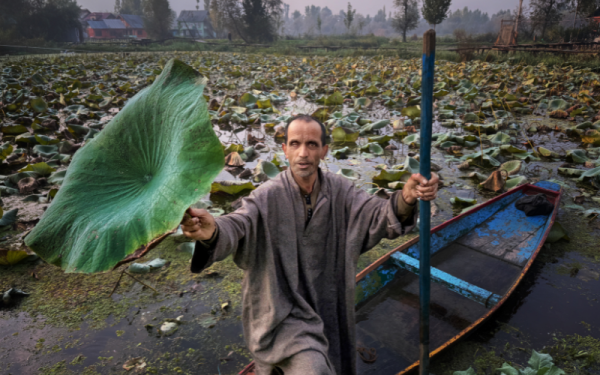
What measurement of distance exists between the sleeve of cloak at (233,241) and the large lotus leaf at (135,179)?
22 cm

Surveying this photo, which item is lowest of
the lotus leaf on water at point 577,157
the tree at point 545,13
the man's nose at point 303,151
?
the lotus leaf on water at point 577,157

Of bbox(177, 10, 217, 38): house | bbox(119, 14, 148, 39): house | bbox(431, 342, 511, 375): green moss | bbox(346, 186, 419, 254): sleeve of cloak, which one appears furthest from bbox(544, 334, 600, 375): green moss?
bbox(177, 10, 217, 38): house

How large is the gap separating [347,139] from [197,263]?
3.83 meters

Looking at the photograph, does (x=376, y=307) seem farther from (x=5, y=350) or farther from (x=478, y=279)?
(x=5, y=350)

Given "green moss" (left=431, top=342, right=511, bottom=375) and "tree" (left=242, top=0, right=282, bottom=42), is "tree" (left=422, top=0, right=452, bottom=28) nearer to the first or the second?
"tree" (left=242, top=0, right=282, bottom=42)

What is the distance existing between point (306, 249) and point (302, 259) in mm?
39

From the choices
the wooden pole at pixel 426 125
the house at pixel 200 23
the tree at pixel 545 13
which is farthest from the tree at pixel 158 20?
the wooden pole at pixel 426 125

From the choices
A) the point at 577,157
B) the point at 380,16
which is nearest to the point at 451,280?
the point at 577,157

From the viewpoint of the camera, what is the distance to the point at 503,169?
12.2ft

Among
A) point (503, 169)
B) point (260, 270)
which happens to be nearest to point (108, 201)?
point (260, 270)

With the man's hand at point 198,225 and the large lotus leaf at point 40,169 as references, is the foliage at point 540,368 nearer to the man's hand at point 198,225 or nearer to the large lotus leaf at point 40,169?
the man's hand at point 198,225

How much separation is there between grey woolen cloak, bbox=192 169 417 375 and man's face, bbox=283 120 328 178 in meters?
0.06

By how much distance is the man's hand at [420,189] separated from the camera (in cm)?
119

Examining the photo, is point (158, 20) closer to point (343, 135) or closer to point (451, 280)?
point (343, 135)
